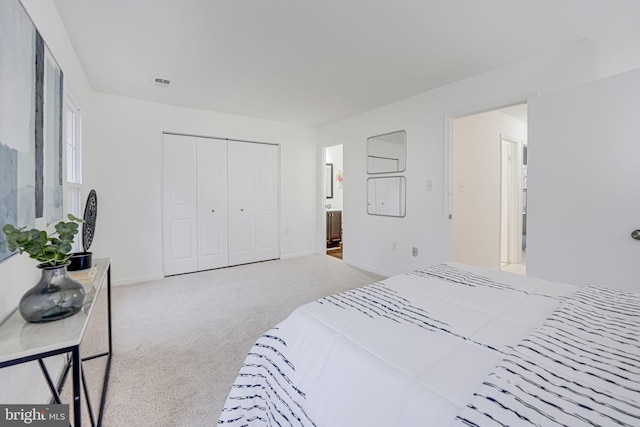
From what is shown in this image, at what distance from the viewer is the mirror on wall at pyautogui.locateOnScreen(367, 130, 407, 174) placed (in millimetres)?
3855

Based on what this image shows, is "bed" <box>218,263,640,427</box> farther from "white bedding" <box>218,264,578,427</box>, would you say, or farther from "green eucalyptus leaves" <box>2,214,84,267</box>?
"green eucalyptus leaves" <box>2,214,84,267</box>

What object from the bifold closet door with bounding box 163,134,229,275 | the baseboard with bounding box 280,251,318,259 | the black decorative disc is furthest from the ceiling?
the baseboard with bounding box 280,251,318,259

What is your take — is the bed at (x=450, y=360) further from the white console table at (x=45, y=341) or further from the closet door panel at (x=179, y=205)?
the closet door panel at (x=179, y=205)

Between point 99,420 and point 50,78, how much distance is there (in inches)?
75.6

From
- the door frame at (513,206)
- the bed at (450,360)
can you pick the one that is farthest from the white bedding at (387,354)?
the door frame at (513,206)

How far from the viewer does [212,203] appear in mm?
4406

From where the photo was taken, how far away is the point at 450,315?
116 cm

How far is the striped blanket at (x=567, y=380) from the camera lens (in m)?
0.61

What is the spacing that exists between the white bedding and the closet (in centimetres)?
341

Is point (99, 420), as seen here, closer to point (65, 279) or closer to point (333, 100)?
point (65, 279)

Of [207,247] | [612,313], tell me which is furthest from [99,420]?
[207,247]

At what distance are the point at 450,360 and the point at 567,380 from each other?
0.88 ft

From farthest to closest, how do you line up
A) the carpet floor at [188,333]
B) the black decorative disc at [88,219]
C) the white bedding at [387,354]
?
1. the black decorative disc at [88,219]
2. the carpet floor at [188,333]
3. the white bedding at [387,354]

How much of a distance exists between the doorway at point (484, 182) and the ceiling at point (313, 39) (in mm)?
1103
